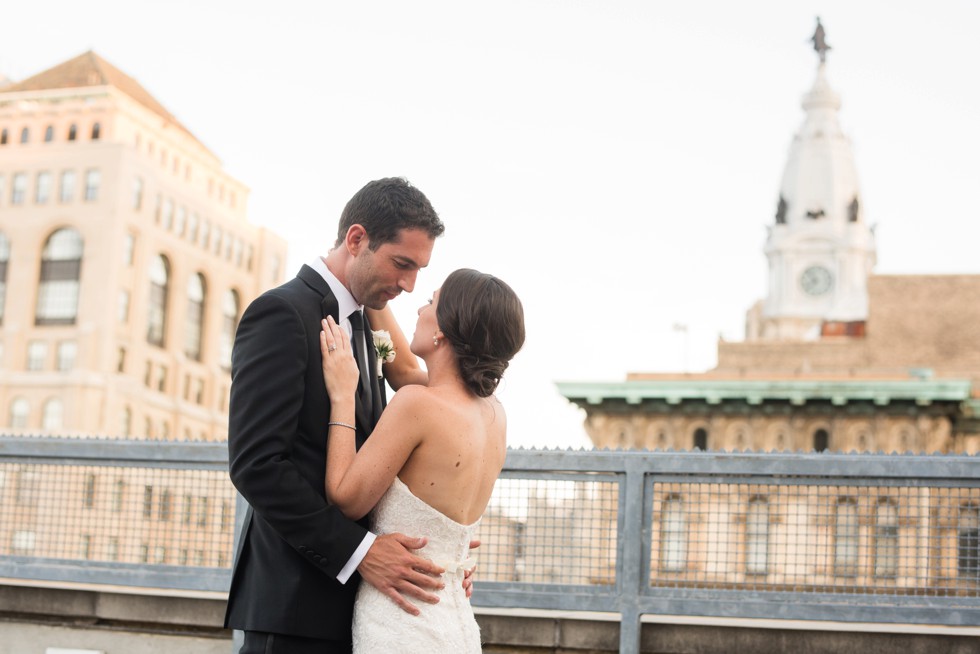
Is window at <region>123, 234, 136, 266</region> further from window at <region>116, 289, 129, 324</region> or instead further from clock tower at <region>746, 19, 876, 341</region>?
clock tower at <region>746, 19, 876, 341</region>

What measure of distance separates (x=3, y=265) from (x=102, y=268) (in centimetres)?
1009

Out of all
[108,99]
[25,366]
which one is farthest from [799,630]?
[108,99]

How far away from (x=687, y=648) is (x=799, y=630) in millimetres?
582

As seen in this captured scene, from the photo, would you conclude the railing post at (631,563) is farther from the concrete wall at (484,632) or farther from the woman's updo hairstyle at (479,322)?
the woman's updo hairstyle at (479,322)

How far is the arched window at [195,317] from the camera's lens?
12194 cm

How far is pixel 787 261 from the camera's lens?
142 meters

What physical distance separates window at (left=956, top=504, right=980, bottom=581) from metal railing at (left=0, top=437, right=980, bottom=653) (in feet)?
0.04

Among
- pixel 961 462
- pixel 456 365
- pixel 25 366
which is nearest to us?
pixel 456 365

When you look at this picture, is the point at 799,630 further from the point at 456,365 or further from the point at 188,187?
the point at 188,187

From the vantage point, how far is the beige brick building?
355 ft

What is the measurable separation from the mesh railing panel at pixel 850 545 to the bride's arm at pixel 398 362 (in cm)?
240

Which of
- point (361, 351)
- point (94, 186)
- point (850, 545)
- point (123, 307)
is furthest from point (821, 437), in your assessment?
point (94, 186)

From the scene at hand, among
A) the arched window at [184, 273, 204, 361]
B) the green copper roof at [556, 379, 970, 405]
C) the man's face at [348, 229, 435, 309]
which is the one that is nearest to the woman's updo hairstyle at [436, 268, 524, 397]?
the man's face at [348, 229, 435, 309]

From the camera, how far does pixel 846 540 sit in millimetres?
6906
